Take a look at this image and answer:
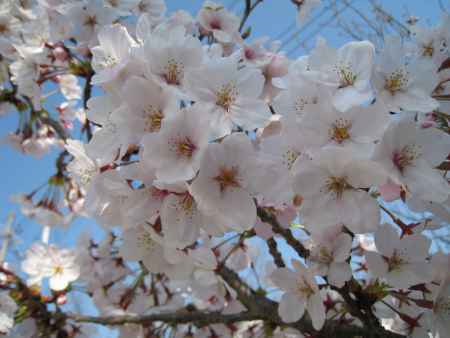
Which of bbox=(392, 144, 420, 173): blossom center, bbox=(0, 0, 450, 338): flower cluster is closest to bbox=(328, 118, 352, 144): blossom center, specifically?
bbox=(0, 0, 450, 338): flower cluster

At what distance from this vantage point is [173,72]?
Result: 0.93 metres

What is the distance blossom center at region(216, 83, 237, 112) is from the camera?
2.98 ft

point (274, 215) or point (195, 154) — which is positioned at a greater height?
point (195, 154)

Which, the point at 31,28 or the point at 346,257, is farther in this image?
the point at 31,28

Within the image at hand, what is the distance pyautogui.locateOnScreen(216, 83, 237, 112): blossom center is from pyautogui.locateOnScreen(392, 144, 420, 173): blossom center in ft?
1.16

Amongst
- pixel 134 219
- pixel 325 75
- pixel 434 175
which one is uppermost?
pixel 325 75

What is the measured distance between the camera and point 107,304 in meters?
2.12

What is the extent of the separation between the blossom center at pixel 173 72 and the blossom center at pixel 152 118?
8 cm

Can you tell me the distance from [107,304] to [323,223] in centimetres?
157

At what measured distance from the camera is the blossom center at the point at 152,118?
883 mm

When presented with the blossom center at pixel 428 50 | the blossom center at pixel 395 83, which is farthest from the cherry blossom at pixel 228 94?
the blossom center at pixel 428 50

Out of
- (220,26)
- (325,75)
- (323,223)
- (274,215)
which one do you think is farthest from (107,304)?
(325,75)

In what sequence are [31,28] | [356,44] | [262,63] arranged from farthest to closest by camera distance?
[31,28] < [262,63] < [356,44]

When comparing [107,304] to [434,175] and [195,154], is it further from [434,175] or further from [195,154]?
[434,175]
